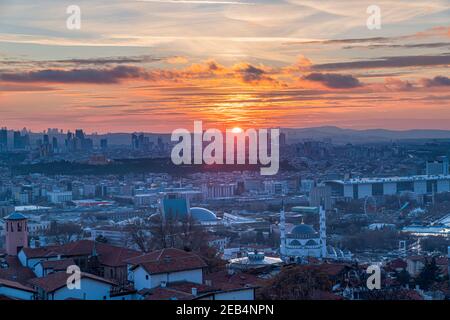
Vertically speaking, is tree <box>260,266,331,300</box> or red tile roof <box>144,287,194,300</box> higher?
red tile roof <box>144,287,194,300</box>

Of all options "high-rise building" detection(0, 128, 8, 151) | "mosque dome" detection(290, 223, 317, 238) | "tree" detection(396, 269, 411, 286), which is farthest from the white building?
"tree" detection(396, 269, 411, 286)

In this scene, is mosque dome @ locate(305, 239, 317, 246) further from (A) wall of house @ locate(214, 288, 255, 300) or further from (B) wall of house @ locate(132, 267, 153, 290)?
(A) wall of house @ locate(214, 288, 255, 300)

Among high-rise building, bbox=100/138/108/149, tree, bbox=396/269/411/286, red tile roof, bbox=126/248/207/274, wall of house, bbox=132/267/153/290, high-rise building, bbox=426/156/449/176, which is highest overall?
red tile roof, bbox=126/248/207/274

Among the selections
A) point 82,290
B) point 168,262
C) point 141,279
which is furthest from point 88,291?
point 168,262

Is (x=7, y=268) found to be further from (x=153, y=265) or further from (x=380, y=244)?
(x=380, y=244)

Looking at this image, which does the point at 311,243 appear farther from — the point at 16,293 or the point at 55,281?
the point at 16,293

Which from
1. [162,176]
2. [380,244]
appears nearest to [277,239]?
[380,244]
